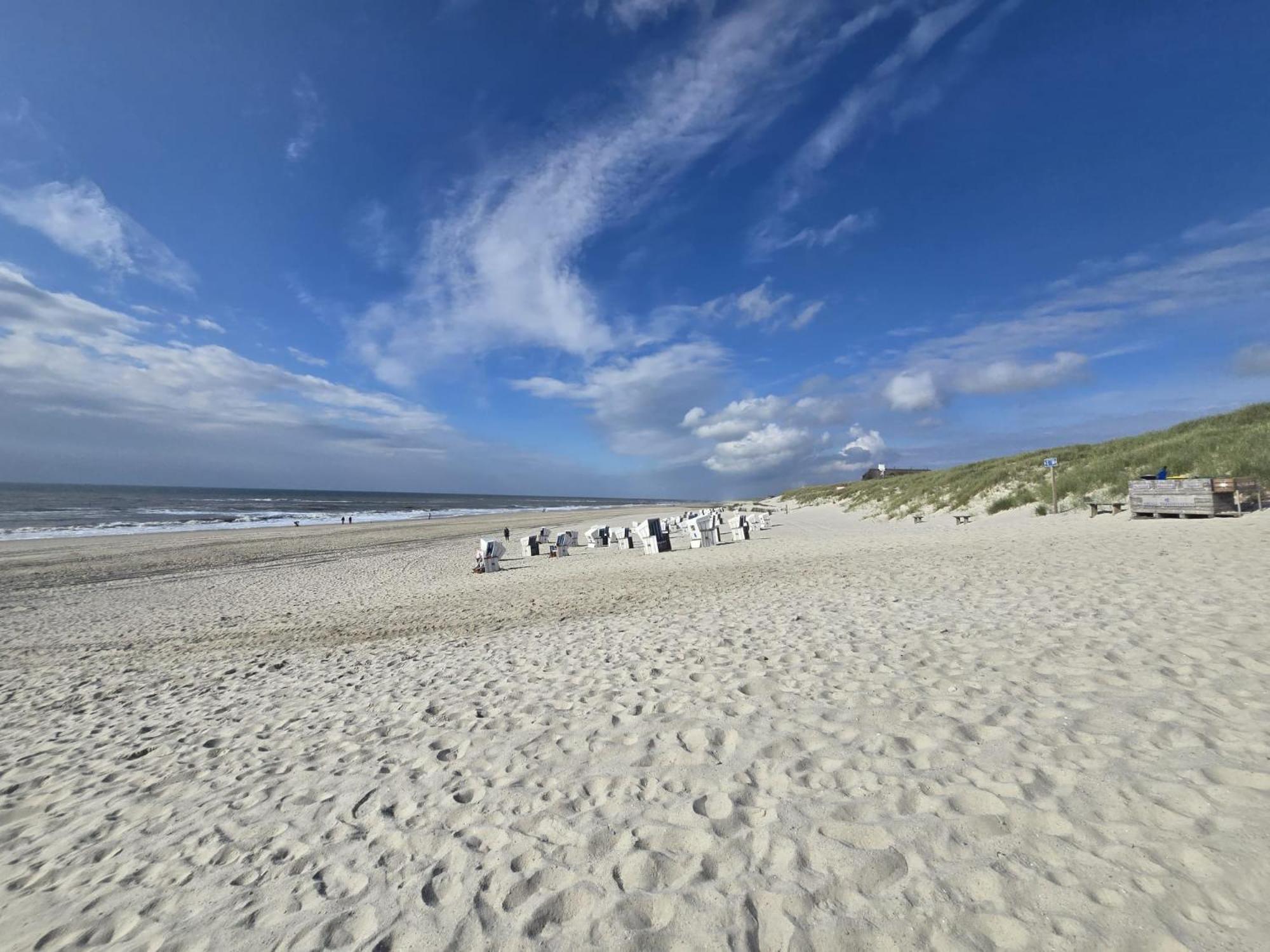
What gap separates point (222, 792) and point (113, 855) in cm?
68

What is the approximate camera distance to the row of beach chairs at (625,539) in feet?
55.9

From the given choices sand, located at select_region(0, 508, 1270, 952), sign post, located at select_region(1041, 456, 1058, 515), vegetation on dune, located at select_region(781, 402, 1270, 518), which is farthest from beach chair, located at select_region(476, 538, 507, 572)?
vegetation on dune, located at select_region(781, 402, 1270, 518)

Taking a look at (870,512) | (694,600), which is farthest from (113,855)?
(870,512)

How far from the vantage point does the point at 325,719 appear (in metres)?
5.23

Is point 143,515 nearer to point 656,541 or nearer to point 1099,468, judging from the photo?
point 656,541

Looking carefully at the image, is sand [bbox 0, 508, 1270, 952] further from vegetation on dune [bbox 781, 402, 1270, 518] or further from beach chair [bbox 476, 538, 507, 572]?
vegetation on dune [bbox 781, 402, 1270, 518]

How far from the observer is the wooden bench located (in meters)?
15.2

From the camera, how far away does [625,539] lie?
22172 mm

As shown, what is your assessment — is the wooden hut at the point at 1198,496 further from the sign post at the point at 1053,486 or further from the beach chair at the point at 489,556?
the beach chair at the point at 489,556

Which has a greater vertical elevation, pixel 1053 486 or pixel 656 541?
pixel 1053 486

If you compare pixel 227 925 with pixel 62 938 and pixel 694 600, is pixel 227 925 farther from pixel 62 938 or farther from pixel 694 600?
pixel 694 600

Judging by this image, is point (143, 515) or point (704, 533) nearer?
point (704, 533)

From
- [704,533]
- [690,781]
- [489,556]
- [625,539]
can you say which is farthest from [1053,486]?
[690,781]

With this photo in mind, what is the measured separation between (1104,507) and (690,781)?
18845 mm
